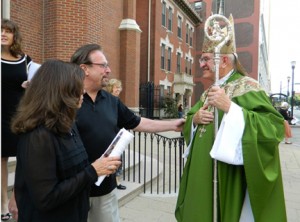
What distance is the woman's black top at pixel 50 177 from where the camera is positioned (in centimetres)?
156

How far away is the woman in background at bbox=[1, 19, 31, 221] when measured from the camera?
306 centimetres

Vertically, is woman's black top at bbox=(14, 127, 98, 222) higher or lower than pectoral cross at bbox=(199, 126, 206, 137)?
lower

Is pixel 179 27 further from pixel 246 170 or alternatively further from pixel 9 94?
pixel 246 170

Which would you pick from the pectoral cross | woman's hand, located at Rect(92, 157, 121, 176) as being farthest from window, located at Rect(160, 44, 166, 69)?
woman's hand, located at Rect(92, 157, 121, 176)

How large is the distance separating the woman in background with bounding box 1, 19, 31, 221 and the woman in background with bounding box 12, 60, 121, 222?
1.51 m

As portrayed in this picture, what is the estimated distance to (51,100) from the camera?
64.2 inches

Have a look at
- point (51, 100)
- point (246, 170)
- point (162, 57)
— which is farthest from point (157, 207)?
point (162, 57)

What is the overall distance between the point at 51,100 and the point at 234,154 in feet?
4.39

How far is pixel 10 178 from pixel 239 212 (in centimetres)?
333

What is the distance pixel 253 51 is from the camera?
3825cm

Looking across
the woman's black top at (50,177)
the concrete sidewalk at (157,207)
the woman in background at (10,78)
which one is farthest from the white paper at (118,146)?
the concrete sidewalk at (157,207)

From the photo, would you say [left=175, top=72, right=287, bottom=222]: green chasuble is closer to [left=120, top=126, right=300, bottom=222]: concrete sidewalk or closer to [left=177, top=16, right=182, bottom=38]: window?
[left=120, top=126, right=300, bottom=222]: concrete sidewalk

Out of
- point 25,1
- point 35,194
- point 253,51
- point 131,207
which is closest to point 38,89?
point 35,194

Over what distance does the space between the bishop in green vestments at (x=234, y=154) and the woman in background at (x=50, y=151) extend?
39.6 inches
